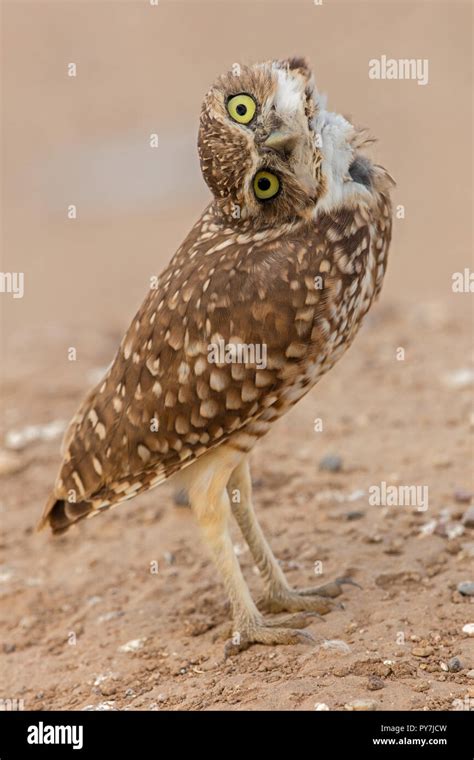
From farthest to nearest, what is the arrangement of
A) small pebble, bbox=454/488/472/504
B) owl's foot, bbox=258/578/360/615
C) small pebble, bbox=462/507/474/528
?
small pebble, bbox=454/488/472/504 < small pebble, bbox=462/507/474/528 < owl's foot, bbox=258/578/360/615

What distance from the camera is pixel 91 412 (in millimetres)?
6242

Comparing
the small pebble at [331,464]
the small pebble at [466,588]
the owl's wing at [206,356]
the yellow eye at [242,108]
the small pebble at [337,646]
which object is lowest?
the small pebble at [337,646]

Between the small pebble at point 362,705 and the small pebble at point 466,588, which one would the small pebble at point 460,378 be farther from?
the small pebble at point 362,705

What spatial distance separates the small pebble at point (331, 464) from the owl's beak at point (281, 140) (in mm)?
3167

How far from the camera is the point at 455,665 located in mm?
5180

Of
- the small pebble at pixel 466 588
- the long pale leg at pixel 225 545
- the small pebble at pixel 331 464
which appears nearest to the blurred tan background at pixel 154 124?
the small pebble at pixel 331 464

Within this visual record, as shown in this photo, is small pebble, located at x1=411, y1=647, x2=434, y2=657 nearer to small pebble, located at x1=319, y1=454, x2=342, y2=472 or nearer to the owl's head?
the owl's head

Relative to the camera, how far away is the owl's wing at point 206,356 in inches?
214

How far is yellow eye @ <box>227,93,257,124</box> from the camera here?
5242 mm

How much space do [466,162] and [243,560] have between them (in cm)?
1331

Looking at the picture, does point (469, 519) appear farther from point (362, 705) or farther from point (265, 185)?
point (265, 185)

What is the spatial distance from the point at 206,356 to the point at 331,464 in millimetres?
2488

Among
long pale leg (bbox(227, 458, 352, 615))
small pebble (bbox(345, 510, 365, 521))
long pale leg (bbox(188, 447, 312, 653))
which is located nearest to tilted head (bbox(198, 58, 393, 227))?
long pale leg (bbox(188, 447, 312, 653))
